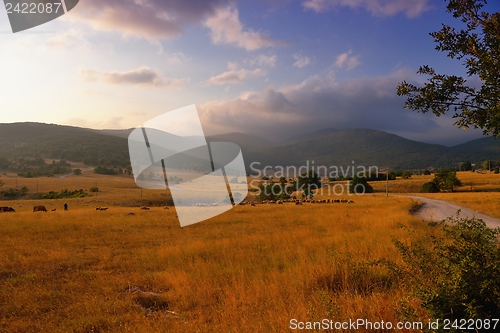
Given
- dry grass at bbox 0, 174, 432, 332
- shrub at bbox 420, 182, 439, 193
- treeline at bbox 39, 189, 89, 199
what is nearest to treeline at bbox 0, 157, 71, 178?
treeline at bbox 39, 189, 89, 199

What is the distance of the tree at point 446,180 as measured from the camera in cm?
7319

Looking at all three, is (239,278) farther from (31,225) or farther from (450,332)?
(31,225)

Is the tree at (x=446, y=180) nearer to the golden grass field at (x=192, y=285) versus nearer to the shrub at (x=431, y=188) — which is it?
the shrub at (x=431, y=188)

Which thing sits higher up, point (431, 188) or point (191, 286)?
point (191, 286)

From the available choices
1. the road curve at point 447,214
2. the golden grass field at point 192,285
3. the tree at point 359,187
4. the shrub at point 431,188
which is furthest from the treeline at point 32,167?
the shrub at point 431,188

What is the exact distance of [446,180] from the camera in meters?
74.6

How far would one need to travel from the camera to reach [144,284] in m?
8.06

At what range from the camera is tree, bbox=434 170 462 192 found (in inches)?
2881

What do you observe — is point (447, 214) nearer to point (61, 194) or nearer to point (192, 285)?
point (192, 285)

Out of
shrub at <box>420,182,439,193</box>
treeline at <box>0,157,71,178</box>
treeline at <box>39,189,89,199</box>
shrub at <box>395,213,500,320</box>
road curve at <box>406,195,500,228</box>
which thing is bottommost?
shrub at <box>420,182,439,193</box>

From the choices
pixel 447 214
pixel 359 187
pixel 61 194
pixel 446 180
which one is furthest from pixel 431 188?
pixel 61 194

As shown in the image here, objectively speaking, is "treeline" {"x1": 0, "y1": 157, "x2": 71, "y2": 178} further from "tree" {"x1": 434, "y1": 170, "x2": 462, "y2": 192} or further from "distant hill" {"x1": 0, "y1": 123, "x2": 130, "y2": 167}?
"tree" {"x1": 434, "y1": 170, "x2": 462, "y2": 192}

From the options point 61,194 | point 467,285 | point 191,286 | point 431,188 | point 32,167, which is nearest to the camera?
point 467,285

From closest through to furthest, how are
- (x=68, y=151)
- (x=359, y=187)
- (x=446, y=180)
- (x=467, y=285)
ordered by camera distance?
1. (x=467, y=285)
2. (x=359, y=187)
3. (x=446, y=180)
4. (x=68, y=151)
